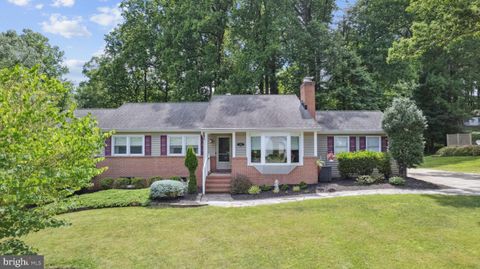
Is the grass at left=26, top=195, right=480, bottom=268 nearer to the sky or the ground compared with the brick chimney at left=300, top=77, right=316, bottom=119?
nearer to the ground

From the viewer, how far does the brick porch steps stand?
14.9m

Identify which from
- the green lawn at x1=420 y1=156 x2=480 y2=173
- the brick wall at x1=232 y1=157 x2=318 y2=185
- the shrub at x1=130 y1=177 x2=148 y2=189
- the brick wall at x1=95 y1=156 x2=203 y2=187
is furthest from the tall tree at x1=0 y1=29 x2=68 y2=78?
the green lawn at x1=420 y1=156 x2=480 y2=173

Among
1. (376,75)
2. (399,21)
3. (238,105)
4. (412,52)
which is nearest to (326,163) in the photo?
(238,105)

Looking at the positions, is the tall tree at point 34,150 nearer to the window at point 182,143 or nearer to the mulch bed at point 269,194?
the mulch bed at point 269,194

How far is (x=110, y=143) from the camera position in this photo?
17.3 metres

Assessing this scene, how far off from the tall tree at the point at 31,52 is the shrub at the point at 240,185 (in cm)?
1937

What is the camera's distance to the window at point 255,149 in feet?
50.6

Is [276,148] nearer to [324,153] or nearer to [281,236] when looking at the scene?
[324,153]

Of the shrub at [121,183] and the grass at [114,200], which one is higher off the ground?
the shrub at [121,183]

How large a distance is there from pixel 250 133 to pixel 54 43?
103 feet

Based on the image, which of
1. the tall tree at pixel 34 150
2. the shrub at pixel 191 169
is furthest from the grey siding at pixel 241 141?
the tall tree at pixel 34 150

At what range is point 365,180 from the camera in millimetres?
14891

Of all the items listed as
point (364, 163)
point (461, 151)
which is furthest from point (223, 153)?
point (461, 151)

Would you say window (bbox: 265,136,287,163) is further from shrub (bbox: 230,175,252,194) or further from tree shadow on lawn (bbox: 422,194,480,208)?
tree shadow on lawn (bbox: 422,194,480,208)
